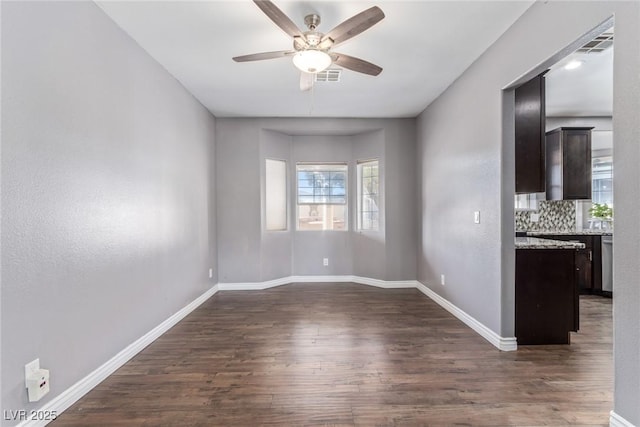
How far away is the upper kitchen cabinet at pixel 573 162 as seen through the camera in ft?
14.5

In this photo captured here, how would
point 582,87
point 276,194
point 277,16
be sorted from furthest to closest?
point 276,194
point 582,87
point 277,16

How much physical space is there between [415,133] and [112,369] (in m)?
4.71

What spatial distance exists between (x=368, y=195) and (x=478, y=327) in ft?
9.01

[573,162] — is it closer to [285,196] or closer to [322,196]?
[322,196]

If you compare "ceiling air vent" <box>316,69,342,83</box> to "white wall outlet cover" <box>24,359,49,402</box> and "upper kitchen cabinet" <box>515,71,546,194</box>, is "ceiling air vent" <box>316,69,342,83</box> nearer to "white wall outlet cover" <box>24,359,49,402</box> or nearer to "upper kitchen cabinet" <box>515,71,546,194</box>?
"upper kitchen cabinet" <box>515,71,546,194</box>

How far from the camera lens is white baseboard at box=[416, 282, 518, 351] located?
103 inches

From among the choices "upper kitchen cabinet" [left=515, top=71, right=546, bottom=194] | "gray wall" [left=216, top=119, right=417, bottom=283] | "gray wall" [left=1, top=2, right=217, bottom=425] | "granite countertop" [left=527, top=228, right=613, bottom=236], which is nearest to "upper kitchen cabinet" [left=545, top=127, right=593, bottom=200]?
"granite countertop" [left=527, top=228, right=613, bottom=236]

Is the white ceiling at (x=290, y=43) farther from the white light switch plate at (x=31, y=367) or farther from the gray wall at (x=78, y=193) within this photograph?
the white light switch plate at (x=31, y=367)

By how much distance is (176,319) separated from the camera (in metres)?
3.35

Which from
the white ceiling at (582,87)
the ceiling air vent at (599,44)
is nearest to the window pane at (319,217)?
the white ceiling at (582,87)

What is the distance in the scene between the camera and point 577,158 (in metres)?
4.42

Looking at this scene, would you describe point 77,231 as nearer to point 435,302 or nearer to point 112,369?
point 112,369

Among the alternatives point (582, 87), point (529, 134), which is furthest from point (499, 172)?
point (582, 87)

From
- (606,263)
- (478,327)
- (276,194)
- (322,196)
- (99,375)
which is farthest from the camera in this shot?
(322,196)
